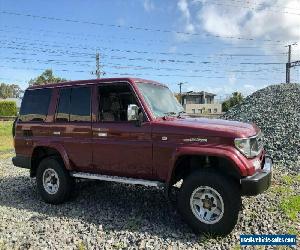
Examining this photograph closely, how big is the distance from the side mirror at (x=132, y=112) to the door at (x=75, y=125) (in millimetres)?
1096

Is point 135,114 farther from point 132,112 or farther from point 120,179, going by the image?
point 120,179

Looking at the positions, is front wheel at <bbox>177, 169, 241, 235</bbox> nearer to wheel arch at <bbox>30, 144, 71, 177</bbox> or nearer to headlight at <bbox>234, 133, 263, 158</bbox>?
headlight at <bbox>234, 133, 263, 158</bbox>

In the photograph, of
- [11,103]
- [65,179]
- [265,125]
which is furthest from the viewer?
[11,103]

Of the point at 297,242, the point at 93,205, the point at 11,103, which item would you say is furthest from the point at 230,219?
the point at 11,103

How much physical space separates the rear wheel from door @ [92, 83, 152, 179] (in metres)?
0.87

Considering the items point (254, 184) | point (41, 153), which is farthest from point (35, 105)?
point (254, 184)

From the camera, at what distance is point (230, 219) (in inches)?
213

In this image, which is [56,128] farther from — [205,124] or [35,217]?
[205,124]

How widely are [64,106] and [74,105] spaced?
0.95 feet

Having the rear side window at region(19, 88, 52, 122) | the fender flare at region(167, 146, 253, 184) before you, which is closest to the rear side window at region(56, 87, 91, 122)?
the rear side window at region(19, 88, 52, 122)

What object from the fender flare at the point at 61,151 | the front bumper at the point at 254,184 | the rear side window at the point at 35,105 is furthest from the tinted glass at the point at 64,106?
the front bumper at the point at 254,184

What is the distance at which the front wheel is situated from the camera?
17.8 feet

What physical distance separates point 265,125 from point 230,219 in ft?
28.7

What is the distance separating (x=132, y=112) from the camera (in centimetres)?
612
